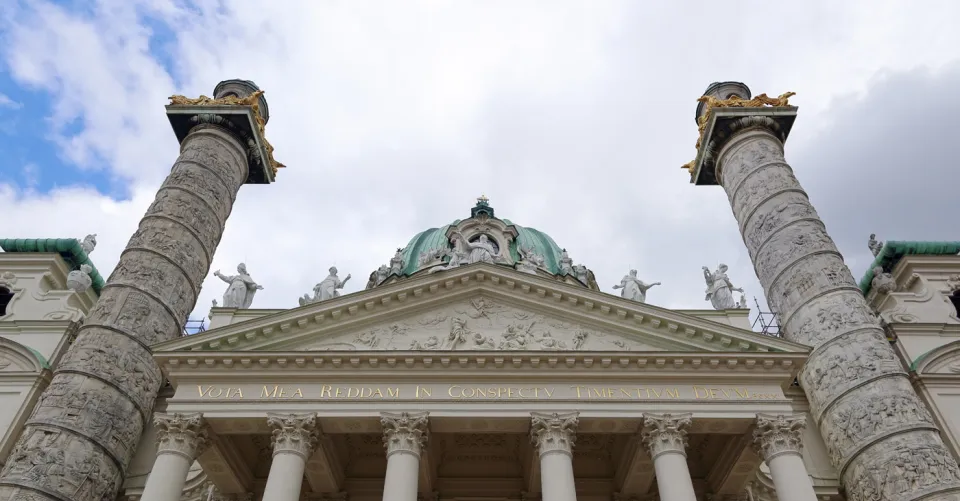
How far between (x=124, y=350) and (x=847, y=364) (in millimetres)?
18611

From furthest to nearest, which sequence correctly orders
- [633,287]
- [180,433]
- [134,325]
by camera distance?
[633,287] < [134,325] < [180,433]

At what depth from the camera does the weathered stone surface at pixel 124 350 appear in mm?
16969

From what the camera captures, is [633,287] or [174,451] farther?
[633,287]

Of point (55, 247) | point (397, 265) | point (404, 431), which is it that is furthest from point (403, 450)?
point (397, 265)

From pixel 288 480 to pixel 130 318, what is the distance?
7580 millimetres

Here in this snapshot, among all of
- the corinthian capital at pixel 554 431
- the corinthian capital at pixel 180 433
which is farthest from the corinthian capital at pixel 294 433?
the corinthian capital at pixel 554 431

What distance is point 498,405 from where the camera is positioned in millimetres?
16688

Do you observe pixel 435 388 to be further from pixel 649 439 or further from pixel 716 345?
pixel 716 345

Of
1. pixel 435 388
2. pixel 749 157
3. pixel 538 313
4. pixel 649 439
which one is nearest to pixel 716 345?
pixel 649 439

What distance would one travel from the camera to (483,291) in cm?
1906

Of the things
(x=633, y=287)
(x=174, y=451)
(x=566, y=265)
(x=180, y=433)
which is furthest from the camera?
(x=566, y=265)

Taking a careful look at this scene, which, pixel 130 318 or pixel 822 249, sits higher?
pixel 822 249

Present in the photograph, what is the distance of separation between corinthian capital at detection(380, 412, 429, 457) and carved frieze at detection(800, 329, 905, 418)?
10482 mm

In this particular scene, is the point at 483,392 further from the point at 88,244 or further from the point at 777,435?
A: the point at 88,244
